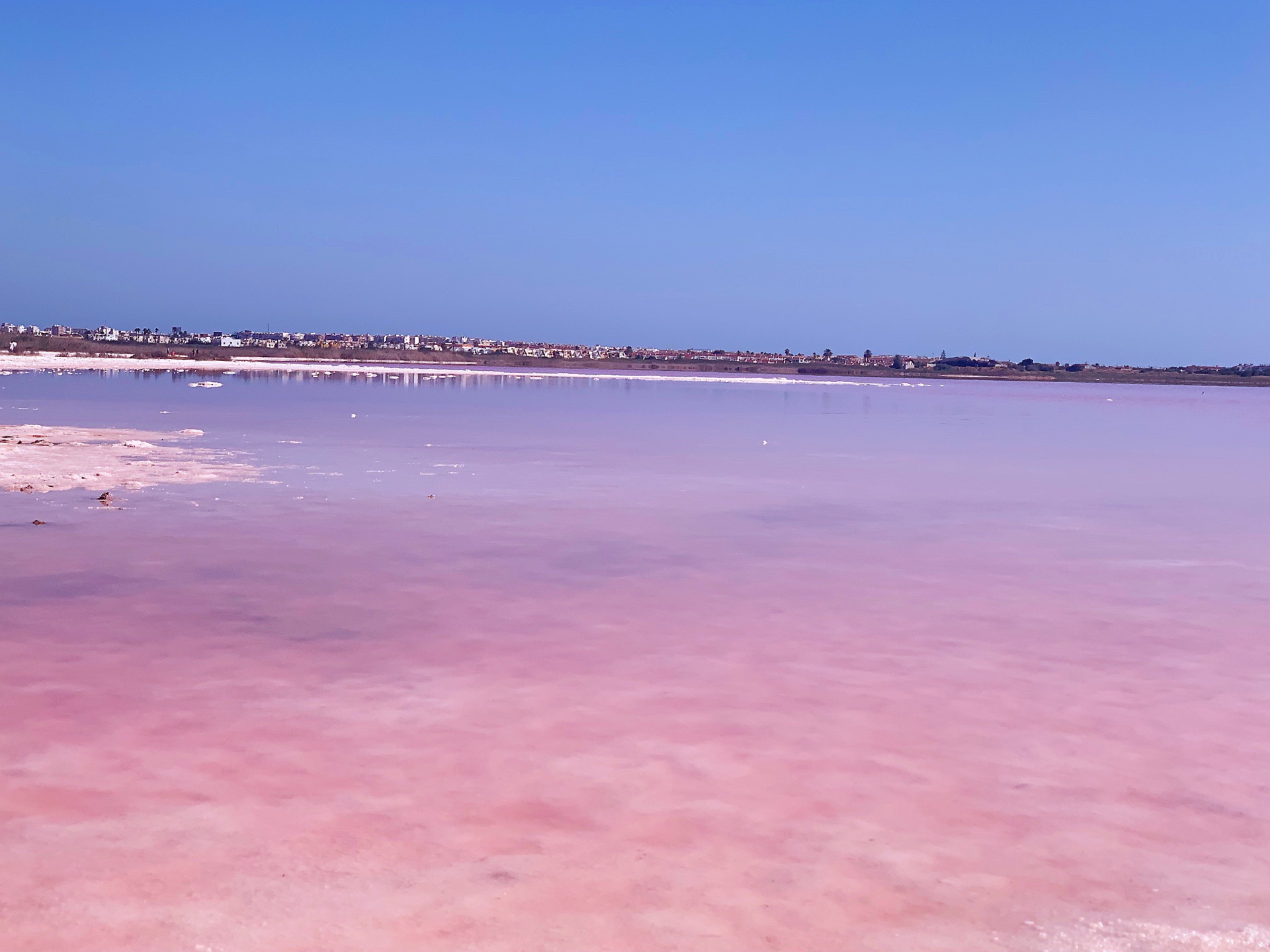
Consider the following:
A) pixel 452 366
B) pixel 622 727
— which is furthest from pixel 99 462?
pixel 452 366

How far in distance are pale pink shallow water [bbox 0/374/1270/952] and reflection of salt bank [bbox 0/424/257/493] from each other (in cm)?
112

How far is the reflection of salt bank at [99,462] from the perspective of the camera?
1334 cm

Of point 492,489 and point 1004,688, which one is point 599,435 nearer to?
point 492,489

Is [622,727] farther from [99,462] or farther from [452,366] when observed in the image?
[452,366]

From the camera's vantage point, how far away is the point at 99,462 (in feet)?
50.2

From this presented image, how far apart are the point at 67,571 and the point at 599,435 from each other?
15769mm

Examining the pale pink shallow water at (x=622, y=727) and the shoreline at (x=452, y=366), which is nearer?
the pale pink shallow water at (x=622, y=727)

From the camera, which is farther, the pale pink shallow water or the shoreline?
the shoreline

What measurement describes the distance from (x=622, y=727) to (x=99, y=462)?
11817 mm

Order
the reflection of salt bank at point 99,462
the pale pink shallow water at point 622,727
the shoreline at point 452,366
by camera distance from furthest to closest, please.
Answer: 1. the shoreline at point 452,366
2. the reflection of salt bank at point 99,462
3. the pale pink shallow water at point 622,727

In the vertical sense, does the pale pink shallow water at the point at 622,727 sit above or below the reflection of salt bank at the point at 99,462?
below

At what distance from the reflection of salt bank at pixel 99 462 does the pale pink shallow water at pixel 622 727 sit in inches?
44.0

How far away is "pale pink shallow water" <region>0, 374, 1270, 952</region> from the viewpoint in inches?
149

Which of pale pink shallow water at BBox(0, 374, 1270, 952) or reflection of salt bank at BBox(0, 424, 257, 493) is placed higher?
reflection of salt bank at BBox(0, 424, 257, 493)
